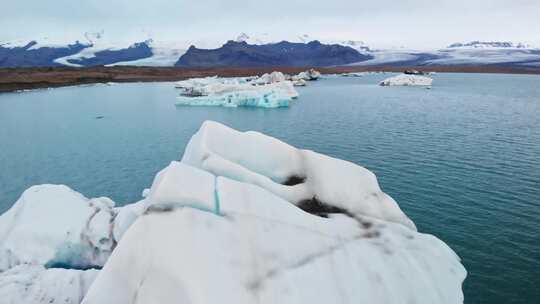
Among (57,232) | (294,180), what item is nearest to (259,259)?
(294,180)

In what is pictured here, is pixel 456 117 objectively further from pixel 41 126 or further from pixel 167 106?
pixel 41 126

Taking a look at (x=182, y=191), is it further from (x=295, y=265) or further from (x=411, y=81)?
(x=411, y=81)

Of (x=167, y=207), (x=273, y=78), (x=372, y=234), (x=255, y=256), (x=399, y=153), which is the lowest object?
(x=399, y=153)

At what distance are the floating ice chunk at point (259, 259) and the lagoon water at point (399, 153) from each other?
3.11 metres

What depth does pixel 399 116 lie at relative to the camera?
112 ft

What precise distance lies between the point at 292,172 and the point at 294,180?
0.27 metres

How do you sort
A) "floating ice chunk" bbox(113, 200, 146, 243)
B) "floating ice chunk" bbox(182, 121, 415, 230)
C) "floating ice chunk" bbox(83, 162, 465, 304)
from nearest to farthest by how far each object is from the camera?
"floating ice chunk" bbox(83, 162, 465, 304) → "floating ice chunk" bbox(113, 200, 146, 243) → "floating ice chunk" bbox(182, 121, 415, 230)

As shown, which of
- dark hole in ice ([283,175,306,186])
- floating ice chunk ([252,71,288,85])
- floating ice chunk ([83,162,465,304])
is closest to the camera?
floating ice chunk ([83,162,465,304])

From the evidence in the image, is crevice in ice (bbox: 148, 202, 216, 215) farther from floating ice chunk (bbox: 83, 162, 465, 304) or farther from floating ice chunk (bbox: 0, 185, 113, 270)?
floating ice chunk (bbox: 0, 185, 113, 270)

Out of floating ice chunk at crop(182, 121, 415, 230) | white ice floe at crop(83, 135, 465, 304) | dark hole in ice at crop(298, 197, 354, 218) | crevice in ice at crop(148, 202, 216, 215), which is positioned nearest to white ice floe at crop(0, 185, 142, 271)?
crevice in ice at crop(148, 202, 216, 215)

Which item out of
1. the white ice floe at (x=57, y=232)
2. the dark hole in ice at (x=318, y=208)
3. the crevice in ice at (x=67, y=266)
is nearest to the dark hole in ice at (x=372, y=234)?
the dark hole in ice at (x=318, y=208)

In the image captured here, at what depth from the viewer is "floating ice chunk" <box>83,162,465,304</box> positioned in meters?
6.01

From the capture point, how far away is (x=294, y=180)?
10094 mm

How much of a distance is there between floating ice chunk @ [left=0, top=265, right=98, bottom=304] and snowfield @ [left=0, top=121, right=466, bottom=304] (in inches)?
0.9
